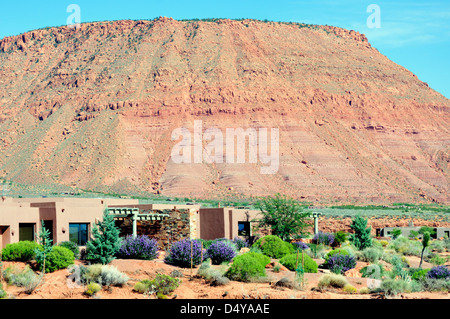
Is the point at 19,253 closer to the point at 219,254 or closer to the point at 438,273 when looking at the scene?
the point at 219,254

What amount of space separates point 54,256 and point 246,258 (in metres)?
6.79

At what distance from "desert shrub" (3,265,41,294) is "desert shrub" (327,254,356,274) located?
12636mm

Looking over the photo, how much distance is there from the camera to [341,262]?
95.5ft

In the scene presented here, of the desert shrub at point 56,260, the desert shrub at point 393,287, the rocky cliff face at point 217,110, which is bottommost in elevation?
the desert shrub at point 393,287

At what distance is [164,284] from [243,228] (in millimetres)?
21310

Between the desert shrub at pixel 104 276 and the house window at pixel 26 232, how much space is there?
1066cm

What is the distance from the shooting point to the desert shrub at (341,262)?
28.7 metres

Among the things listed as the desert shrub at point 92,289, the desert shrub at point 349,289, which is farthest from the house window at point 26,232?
the desert shrub at point 349,289

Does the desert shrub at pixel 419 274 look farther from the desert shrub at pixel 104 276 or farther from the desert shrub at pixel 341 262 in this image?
the desert shrub at pixel 104 276

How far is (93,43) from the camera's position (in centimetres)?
13875

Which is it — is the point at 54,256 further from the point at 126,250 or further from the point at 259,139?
the point at 259,139

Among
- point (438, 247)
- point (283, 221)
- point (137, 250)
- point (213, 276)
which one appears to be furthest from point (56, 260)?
point (438, 247)

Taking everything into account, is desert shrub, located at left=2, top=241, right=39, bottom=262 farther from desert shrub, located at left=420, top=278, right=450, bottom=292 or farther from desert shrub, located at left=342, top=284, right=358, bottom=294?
desert shrub, located at left=420, top=278, right=450, bottom=292

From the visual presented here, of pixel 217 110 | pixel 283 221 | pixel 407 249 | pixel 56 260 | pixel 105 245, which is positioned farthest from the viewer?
pixel 217 110
